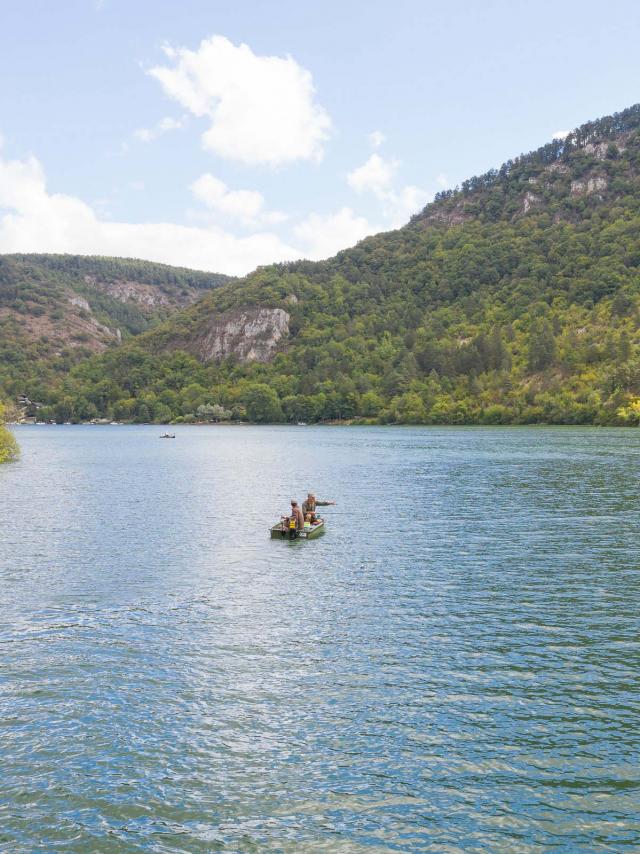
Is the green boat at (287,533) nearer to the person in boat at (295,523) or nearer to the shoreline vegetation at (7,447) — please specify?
the person in boat at (295,523)

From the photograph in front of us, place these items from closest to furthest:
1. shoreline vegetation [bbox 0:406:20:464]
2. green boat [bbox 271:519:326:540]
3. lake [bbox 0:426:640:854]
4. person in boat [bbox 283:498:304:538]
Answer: lake [bbox 0:426:640:854] → person in boat [bbox 283:498:304:538] → green boat [bbox 271:519:326:540] → shoreline vegetation [bbox 0:406:20:464]

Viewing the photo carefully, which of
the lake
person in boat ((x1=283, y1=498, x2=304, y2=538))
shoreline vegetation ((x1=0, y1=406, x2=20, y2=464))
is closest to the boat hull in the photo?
person in boat ((x1=283, y1=498, x2=304, y2=538))

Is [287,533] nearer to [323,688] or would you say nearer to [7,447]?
[323,688]

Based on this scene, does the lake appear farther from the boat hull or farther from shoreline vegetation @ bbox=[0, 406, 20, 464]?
shoreline vegetation @ bbox=[0, 406, 20, 464]

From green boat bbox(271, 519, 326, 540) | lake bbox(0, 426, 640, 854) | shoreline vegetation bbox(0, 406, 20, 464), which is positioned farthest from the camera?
shoreline vegetation bbox(0, 406, 20, 464)

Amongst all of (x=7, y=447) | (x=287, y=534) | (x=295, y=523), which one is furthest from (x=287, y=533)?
(x=7, y=447)

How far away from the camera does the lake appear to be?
15.3 metres

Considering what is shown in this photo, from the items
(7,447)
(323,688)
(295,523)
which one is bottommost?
(323,688)

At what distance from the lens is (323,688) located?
72.4ft

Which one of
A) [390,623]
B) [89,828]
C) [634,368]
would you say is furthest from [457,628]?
[634,368]

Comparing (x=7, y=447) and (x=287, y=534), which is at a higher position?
(x=7, y=447)

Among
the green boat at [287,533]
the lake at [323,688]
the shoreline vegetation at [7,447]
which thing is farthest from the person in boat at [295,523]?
the shoreline vegetation at [7,447]

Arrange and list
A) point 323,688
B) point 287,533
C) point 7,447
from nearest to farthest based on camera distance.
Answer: point 323,688 < point 287,533 < point 7,447

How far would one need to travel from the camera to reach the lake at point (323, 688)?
15.3m
